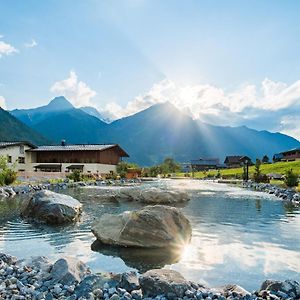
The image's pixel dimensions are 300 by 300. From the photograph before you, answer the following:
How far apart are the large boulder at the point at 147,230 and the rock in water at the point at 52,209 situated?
4.40m

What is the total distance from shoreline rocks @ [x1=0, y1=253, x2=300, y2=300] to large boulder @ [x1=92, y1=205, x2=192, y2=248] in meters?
3.71

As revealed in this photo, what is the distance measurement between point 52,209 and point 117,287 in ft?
33.1

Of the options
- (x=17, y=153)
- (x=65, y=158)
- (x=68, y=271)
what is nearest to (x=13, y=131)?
(x=65, y=158)

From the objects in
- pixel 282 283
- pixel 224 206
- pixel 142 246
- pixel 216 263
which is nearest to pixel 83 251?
pixel 142 246

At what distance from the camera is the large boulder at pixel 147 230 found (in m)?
12.1

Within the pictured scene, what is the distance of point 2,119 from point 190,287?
6336 inches

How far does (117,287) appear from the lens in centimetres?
764

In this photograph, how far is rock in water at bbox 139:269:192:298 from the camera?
7152 millimetres

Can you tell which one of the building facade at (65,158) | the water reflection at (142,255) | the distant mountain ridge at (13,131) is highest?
the distant mountain ridge at (13,131)

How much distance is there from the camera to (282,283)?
7387 mm

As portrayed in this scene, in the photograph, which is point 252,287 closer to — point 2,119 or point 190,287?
point 190,287

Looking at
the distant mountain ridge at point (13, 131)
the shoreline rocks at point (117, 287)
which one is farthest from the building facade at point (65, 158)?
the distant mountain ridge at point (13, 131)

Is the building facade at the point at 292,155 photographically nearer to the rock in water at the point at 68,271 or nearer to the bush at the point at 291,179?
the bush at the point at 291,179

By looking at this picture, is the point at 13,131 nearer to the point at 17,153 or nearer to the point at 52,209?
the point at 17,153
